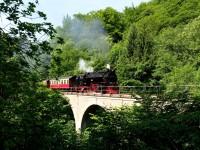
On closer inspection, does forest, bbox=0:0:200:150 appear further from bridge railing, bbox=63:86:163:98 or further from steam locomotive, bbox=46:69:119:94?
steam locomotive, bbox=46:69:119:94

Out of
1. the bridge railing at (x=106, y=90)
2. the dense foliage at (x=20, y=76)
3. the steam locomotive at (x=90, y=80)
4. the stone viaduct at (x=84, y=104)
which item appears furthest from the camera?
the steam locomotive at (x=90, y=80)

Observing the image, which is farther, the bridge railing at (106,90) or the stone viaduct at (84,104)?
the stone viaduct at (84,104)

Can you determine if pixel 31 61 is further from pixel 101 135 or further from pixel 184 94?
pixel 184 94

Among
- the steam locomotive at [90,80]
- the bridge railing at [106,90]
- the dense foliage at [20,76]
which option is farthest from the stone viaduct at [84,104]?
the dense foliage at [20,76]

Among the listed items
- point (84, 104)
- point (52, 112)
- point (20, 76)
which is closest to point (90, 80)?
point (84, 104)

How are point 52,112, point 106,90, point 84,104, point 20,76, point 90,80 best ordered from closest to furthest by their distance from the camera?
point 20,76, point 52,112, point 106,90, point 84,104, point 90,80

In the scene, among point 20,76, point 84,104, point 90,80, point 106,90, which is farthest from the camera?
point 90,80

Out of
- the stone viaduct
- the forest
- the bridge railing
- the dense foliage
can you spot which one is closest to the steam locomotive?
the bridge railing

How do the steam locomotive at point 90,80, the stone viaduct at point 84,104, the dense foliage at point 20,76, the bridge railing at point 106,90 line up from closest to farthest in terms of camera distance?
the dense foliage at point 20,76 → the bridge railing at point 106,90 → the stone viaduct at point 84,104 → the steam locomotive at point 90,80

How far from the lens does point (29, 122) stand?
26.0ft

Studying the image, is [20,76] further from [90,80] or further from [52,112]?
[90,80]

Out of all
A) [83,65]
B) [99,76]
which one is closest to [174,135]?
[99,76]

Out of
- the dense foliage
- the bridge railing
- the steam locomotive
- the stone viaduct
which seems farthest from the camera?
the steam locomotive

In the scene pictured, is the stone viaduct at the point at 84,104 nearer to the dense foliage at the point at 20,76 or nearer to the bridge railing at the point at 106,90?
the bridge railing at the point at 106,90
